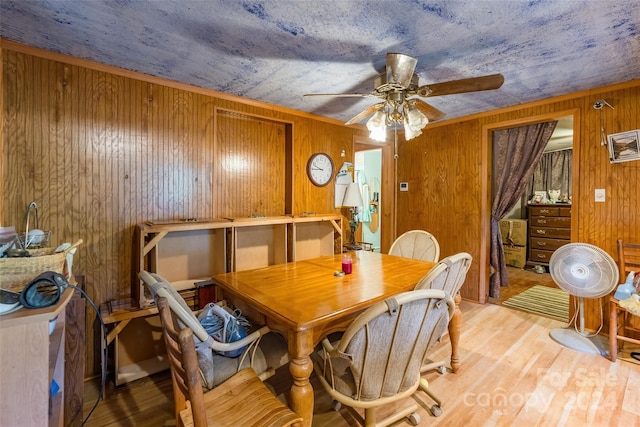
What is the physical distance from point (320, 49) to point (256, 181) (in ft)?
5.01

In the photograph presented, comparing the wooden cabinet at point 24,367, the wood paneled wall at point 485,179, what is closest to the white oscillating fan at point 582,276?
the wood paneled wall at point 485,179

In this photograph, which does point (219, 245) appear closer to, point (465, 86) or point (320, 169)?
point (320, 169)

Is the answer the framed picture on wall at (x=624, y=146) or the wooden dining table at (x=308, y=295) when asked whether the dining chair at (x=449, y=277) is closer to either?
the wooden dining table at (x=308, y=295)

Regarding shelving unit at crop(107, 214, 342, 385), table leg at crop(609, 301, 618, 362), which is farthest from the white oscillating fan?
shelving unit at crop(107, 214, 342, 385)

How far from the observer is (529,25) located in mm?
1668

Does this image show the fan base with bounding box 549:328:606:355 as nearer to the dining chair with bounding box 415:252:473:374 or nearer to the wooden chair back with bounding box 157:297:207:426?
the dining chair with bounding box 415:252:473:374

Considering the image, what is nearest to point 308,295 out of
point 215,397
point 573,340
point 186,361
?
point 215,397

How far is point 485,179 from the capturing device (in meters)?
3.50

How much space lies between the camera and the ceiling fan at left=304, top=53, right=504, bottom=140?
1.74 m

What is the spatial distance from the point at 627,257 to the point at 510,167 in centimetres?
142

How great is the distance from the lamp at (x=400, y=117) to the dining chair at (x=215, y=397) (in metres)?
1.71

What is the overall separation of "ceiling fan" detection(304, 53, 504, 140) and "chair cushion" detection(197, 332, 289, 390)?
158cm

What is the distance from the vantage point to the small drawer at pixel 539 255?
4969 mm

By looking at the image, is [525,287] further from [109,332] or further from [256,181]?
[109,332]
